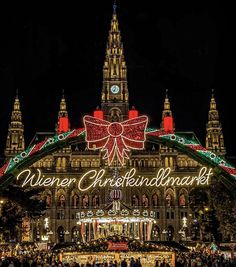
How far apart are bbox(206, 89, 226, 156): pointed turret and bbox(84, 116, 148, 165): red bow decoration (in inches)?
2760

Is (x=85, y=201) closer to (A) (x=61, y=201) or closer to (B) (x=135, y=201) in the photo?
(A) (x=61, y=201)

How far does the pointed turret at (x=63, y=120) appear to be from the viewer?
86.2 metres

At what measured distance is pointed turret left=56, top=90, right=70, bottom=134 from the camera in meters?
86.2

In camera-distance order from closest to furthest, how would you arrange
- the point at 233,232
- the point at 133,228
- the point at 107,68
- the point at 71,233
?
the point at 233,232 → the point at 133,228 → the point at 71,233 → the point at 107,68

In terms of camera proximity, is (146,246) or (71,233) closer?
(146,246)

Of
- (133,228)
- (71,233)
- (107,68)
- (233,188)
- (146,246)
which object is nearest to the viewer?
(233,188)

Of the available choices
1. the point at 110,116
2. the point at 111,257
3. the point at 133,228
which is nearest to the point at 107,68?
the point at 110,116

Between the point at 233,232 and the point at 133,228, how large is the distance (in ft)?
31.1

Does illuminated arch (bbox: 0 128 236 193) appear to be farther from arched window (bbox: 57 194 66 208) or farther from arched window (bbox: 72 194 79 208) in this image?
arched window (bbox: 72 194 79 208)

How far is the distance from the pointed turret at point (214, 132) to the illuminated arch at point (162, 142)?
230ft

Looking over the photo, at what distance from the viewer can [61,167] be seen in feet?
292

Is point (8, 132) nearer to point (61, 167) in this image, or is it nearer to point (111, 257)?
point (61, 167)

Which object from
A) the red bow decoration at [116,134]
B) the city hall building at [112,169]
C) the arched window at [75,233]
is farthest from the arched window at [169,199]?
the red bow decoration at [116,134]

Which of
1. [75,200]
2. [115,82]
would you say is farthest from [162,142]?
[115,82]
